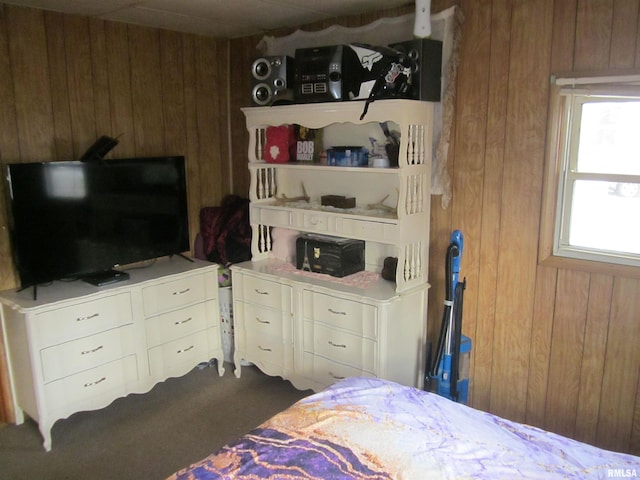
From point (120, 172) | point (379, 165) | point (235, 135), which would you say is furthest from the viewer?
point (235, 135)

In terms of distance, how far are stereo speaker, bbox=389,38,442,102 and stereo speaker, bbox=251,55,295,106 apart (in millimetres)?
728

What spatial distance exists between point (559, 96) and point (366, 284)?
143 cm

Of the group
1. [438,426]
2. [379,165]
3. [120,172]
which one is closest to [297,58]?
[379,165]

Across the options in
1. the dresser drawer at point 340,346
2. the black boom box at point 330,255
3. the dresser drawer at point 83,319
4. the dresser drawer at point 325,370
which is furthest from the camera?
the black boom box at point 330,255

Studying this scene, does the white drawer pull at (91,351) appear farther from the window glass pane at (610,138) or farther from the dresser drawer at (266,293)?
the window glass pane at (610,138)

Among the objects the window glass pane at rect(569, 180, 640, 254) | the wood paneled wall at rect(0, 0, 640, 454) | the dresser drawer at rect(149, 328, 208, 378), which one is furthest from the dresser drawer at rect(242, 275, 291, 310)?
the window glass pane at rect(569, 180, 640, 254)

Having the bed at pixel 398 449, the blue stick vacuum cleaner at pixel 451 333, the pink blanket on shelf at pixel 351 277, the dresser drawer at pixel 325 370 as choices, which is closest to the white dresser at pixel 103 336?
the pink blanket on shelf at pixel 351 277

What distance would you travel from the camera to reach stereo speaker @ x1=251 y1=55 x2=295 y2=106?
333 centimetres

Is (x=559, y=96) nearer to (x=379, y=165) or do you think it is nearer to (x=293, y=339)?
(x=379, y=165)

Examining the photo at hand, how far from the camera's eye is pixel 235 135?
13.8 ft

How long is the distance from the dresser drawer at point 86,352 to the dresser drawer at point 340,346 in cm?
110

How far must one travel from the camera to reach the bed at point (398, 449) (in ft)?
5.51

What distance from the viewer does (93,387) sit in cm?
308

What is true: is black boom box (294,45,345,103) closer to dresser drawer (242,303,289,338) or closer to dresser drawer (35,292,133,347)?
dresser drawer (242,303,289,338)
